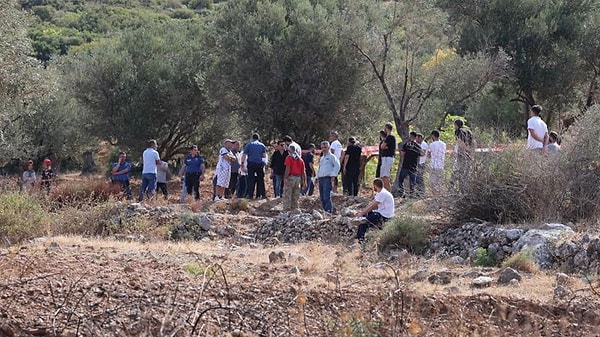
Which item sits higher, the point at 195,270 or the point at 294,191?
the point at 294,191

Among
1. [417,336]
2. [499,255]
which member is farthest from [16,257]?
[499,255]

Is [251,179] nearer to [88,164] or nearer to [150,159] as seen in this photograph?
[150,159]

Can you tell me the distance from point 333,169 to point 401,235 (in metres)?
3.95

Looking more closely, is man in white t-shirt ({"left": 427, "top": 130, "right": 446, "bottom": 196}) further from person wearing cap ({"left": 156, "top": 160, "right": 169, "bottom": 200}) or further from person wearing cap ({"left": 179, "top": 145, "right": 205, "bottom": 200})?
person wearing cap ({"left": 156, "top": 160, "right": 169, "bottom": 200})

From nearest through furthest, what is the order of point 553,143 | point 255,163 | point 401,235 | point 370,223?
1. point 401,235
2. point 370,223
3. point 553,143
4. point 255,163

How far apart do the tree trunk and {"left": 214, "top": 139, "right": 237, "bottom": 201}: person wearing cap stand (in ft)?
66.0

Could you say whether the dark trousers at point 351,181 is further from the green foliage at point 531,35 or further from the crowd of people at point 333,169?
the green foliage at point 531,35

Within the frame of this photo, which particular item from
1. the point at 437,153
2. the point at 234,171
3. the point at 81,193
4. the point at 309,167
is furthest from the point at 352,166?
the point at 81,193

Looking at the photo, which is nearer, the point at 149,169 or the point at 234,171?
the point at 149,169

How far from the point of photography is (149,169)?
18641 millimetres

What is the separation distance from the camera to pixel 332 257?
12.1 metres

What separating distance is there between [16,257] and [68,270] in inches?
46.1

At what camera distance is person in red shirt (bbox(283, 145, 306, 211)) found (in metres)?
16.5

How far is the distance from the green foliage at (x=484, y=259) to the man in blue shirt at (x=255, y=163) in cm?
728
